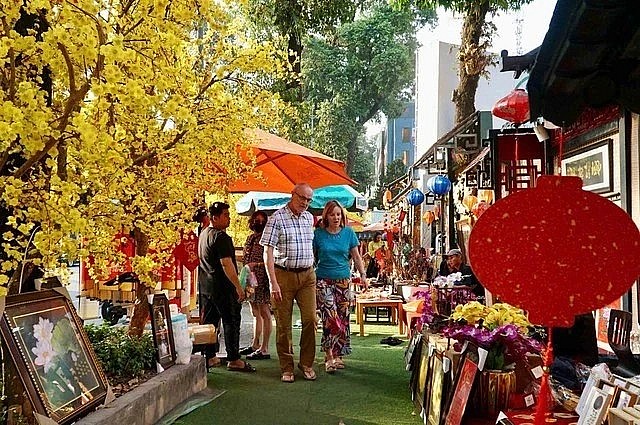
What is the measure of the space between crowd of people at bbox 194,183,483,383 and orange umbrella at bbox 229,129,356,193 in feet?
2.94

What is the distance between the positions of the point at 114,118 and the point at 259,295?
4.53 metres

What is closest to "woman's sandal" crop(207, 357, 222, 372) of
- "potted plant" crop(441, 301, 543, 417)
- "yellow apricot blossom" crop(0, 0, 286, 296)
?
"yellow apricot blossom" crop(0, 0, 286, 296)

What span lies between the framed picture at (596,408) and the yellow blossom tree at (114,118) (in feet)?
7.61

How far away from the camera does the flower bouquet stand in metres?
4.05

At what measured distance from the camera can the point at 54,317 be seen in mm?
4277

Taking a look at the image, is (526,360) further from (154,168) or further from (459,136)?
(459,136)

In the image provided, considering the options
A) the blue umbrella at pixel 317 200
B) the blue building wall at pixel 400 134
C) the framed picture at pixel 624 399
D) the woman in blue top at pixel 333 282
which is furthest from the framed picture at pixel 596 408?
the blue building wall at pixel 400 134

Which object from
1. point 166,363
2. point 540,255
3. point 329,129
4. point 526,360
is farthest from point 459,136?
point 329,129

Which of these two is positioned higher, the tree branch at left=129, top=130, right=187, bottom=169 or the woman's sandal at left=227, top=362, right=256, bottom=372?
the tree branch at left=129, top=130, right=187, bottom=169

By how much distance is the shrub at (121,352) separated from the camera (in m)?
5.34

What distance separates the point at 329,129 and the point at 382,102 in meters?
3.52

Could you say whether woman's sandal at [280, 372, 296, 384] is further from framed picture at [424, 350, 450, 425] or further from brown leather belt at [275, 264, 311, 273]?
framed picture at [424, 350, 450, 425]

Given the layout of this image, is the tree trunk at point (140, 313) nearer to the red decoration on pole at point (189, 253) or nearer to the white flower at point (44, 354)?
the white flower at point (44, 354)

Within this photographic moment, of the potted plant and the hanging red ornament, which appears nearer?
the potted plant
